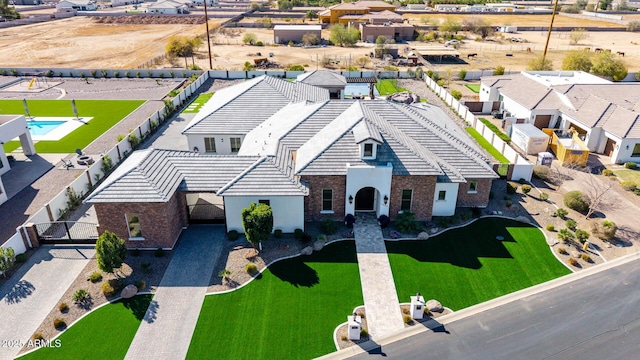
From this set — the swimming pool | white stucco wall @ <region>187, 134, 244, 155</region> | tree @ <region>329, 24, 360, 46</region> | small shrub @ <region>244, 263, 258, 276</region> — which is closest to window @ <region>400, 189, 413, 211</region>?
small shrub @ <region>244, 263, 258, 276</region>

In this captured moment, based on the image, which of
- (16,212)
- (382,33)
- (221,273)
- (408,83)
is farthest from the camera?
(382,33)

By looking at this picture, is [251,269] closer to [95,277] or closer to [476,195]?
[95,277]

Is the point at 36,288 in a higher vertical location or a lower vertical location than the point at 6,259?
lower

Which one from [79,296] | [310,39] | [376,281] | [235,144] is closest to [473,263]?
[376,281]

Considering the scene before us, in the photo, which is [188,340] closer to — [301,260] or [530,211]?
[301,260]

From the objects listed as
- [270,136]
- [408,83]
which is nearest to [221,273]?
[270,136]

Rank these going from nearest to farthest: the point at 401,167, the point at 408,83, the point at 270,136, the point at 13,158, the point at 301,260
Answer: the point at 301,260 → the point at 401,167 → the point at 270,136 → the point at 13,158 → the point at 408,83
